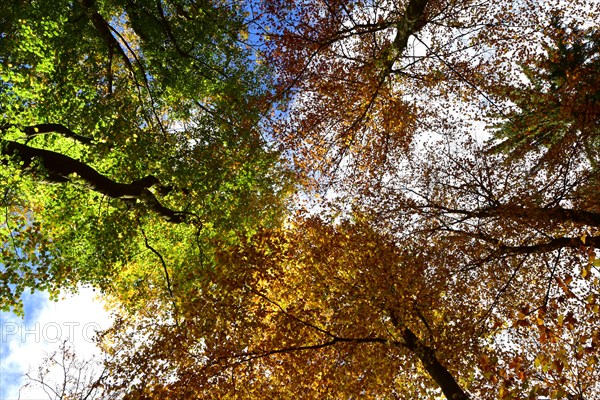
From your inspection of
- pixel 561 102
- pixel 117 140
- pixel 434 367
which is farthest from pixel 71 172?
pixel 561 102

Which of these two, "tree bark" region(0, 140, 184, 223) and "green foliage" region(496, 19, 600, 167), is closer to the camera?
"tree bark" region(0, 140, 184, 223)

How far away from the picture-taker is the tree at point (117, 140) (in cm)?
927

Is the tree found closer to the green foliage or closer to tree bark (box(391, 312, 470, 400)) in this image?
tree bark (box(391, 312, 470, 400))

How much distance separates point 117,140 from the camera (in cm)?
1082

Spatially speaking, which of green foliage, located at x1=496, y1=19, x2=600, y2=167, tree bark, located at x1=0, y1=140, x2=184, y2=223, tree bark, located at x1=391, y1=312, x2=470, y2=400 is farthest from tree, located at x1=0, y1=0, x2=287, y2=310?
green foliage, located at x1=496, y1=19, x2=600, y2=167

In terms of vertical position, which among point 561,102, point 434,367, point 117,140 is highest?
point 117,140

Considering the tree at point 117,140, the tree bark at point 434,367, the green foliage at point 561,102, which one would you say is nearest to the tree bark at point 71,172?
the tree at point 117,140

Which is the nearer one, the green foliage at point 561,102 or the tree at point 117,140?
the tree at point 117,140

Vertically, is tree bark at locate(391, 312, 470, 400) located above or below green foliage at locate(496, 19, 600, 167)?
below

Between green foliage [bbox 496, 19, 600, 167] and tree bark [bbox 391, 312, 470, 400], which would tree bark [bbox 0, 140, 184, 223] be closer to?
tree bark [bbox 391, 312, 470, 400]

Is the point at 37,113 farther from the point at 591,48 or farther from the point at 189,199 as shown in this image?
the point at 591,48

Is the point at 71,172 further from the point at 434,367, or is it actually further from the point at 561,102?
the point at 561,102

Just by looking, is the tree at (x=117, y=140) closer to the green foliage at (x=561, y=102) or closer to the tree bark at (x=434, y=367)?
the tree bark at (x=434, y=367)

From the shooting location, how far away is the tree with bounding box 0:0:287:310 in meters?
9.27
